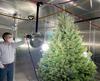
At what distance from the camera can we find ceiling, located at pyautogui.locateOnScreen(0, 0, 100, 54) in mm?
4547

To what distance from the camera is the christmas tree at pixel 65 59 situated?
402 centimetres

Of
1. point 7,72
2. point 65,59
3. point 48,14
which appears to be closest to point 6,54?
point 7,72

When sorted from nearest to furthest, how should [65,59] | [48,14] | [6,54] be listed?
[6,54], [65,59], [48,14]

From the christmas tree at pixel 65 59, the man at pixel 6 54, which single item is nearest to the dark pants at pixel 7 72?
the man at pixel 6 54

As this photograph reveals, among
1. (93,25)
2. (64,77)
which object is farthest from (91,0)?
(64,77)

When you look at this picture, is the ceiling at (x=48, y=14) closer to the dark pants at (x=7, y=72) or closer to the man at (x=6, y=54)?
the man at (x=6, y=54)

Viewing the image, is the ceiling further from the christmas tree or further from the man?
the christmas tree

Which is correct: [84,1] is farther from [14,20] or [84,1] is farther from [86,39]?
[14,20]

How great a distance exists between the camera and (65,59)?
4055 mm

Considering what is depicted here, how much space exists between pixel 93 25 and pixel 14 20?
7.25 feet

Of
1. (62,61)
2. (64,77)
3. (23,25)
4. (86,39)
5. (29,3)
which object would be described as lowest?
(64,77)

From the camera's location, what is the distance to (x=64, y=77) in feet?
13.1

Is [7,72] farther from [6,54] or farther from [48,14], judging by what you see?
[48,14]

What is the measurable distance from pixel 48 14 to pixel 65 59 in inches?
71.6
